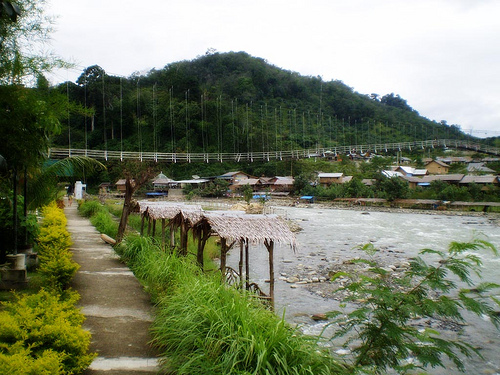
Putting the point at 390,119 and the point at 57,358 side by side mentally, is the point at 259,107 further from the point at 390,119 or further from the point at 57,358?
the point at 57,358

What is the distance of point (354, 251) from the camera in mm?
13867

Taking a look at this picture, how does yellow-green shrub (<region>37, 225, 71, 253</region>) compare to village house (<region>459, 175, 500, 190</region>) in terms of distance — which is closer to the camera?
yellow-green shrub (<region>37, 225, 71, 253</region>)

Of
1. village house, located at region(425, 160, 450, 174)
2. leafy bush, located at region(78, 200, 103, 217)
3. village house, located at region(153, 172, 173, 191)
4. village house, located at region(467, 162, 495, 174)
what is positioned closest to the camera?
leafy bush, located at region(78, 200, 103, 217)

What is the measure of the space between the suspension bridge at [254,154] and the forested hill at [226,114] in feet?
8.98

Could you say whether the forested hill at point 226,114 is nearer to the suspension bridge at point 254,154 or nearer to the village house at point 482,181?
the suspension bridge at point 254,154

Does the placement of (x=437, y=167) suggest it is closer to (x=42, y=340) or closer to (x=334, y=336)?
(x=334, y=336)

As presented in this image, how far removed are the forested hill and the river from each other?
20.3 meters

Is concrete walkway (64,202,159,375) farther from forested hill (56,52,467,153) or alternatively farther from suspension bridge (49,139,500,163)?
forested hill (56,52,467,153)

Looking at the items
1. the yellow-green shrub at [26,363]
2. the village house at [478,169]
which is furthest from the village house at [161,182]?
the yellow-green shrub at [26,363]

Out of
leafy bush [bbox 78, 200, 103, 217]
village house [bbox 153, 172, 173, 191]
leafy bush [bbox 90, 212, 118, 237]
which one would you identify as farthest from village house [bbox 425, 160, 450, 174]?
leafy bush [bbox 90, 212, 118, 237]

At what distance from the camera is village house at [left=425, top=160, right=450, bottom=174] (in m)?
39.8

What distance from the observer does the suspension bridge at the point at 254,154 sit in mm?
27325

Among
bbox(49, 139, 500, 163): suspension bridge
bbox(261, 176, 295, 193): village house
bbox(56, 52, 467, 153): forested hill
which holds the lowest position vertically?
bbox(261, 176, 295, 193): village house

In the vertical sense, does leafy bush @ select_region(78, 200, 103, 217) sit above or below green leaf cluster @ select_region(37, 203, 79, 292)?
below
